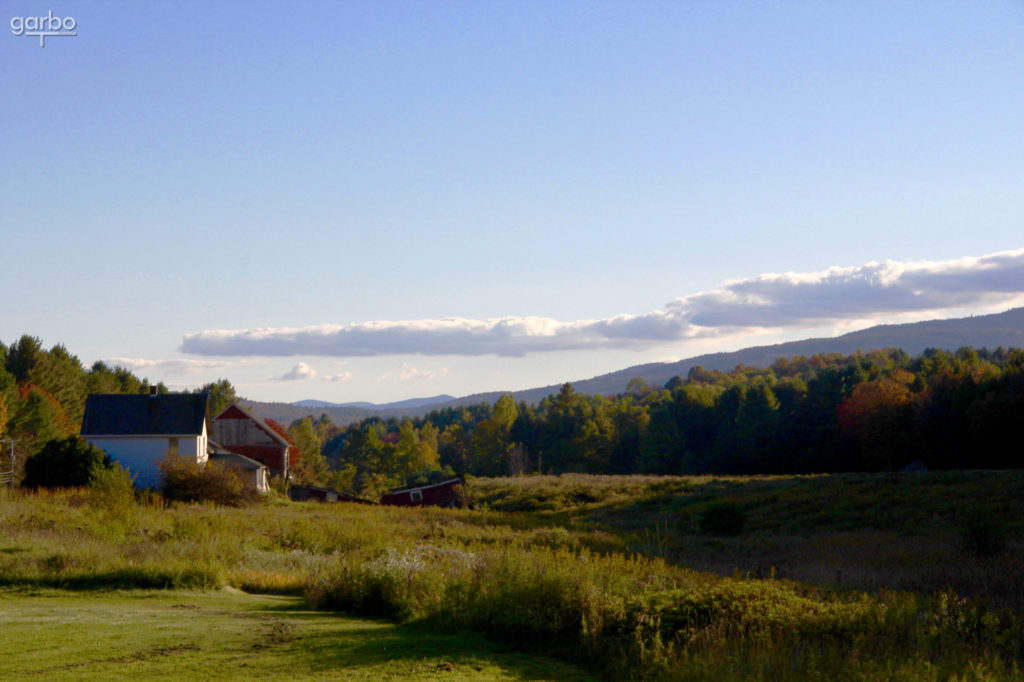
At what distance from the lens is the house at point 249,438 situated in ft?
224

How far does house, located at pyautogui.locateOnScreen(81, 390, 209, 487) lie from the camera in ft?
170

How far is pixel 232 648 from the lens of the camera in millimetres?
8812

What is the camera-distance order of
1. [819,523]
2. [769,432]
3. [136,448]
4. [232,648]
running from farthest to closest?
[769,432] < [136,448] < [819,523] < [232,648]

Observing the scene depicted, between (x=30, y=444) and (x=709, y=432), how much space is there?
7393cm

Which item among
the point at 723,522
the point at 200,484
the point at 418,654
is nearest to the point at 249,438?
the point at 200,484

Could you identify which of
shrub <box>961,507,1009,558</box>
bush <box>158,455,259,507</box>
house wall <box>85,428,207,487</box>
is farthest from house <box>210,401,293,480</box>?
shrub <box>961,507,1009,558</box>

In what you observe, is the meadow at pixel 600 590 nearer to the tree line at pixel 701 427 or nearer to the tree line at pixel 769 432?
the tree line at pixel 701 427

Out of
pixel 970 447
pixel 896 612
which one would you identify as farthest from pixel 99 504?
pixel 970 447

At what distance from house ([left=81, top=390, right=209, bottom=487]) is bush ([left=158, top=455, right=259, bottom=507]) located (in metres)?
6.68

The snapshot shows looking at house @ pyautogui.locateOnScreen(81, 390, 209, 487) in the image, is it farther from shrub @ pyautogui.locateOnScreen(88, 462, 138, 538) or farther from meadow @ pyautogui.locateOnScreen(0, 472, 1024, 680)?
shrub @ pyautogui.locateOnScreen(88, 462, 138, 538)

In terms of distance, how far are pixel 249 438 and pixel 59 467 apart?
24.8 m

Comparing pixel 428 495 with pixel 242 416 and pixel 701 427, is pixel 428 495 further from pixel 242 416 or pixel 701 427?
pixel 701 427

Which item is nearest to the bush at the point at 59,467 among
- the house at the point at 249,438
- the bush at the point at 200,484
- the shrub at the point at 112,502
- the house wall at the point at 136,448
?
the bush at the point at 200,484

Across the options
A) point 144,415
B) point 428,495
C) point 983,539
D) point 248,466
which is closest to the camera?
point 983,539
